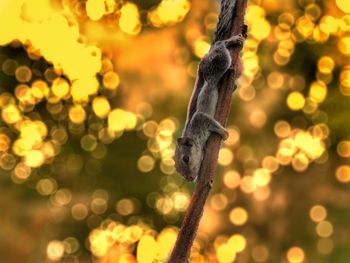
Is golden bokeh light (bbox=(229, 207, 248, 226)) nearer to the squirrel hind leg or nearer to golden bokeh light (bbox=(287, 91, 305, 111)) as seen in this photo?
golden bokeh light (bbox=(287, 91, 305, 111))

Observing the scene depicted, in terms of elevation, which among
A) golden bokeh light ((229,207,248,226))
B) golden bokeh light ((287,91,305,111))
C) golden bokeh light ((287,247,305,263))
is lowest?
golden bokeh light ((287,247,305,263))

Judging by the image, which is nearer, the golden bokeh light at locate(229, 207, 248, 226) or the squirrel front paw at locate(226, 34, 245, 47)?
the squirrel front paw at locate(226, 34, 245, 47)

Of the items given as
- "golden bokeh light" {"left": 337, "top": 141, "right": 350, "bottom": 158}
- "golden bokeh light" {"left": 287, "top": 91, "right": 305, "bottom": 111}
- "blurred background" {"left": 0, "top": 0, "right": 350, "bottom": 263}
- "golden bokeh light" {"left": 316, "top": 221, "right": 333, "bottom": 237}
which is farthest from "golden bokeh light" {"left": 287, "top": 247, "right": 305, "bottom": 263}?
"golden bokeh light" {"left": 287, "top": 91, "right": 305, "bottom": 111}

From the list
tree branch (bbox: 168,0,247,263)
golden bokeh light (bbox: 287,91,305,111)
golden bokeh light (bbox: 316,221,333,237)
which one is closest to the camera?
tree branch (bbox: 168,0,247,263)

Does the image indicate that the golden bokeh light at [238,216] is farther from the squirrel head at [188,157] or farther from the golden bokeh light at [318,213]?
the squirrel head at [188,157]

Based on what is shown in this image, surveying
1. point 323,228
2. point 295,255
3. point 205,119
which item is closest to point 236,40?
point 205,119

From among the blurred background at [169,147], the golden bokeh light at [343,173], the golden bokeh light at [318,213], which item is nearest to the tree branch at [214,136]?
the blurred background at [169,147]

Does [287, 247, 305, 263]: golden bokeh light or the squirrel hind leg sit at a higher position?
[287, 247, 305, 263]: golden bokeh light

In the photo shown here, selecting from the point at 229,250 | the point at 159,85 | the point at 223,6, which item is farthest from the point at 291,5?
the point at 223,6

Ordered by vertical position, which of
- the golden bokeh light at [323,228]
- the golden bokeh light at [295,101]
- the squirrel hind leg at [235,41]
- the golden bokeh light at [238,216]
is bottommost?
the squirrel hind leg at [235,41]
